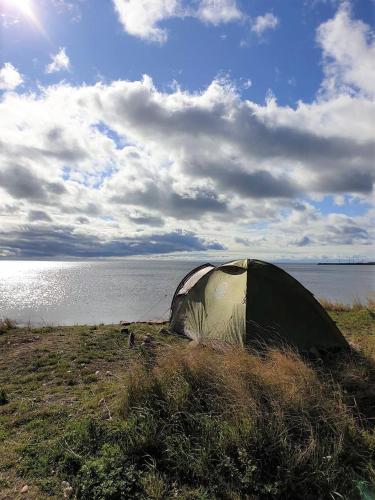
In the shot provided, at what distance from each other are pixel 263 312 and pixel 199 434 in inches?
197

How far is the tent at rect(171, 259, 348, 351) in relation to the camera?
30.1ft

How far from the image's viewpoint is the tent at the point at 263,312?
30.1 ft

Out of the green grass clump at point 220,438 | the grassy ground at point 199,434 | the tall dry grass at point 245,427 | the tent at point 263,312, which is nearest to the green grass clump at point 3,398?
the grassy ground at point 199,434

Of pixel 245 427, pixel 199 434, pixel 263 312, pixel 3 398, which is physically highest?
pixel 263 312

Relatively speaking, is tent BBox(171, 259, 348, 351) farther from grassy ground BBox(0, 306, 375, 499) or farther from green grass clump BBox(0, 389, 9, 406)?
green grass clump BBox(0, 389, 9, 406)

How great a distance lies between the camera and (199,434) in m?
4.79

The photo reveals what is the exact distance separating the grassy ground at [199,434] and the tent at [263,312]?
2.47 metres

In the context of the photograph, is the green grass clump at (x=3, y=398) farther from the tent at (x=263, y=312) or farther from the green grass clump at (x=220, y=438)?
the tent at (x=263, y=312)

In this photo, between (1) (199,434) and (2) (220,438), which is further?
(1) (199,434)

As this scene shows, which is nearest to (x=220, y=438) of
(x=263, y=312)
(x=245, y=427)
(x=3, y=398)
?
(x=245, y=427)

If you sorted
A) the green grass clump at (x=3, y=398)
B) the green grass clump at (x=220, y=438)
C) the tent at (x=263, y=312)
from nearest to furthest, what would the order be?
the green grass clump at (x=220, y=438) < the green grass clump at (x=3, y=398) < the tent at (x=263, y=312)

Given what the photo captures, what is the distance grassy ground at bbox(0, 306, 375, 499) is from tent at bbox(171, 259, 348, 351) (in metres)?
2.47

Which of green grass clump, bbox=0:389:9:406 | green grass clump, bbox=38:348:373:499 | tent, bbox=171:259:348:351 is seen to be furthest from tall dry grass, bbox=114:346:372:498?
tent, bbox=171:259:348:351

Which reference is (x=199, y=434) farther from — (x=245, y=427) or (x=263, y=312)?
(x=263, y=312)
